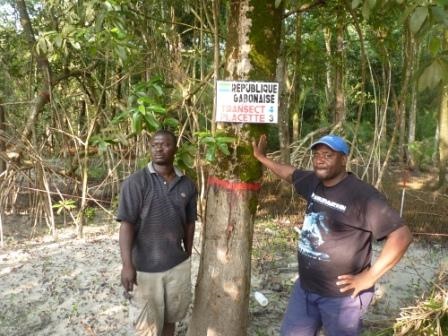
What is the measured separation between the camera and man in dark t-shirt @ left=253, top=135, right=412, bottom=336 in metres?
2.21

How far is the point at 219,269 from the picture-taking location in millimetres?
2770

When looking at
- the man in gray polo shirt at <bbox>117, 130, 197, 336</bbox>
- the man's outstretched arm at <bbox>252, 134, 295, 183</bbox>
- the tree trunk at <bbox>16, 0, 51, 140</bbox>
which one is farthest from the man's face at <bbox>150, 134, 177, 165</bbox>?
the tree trunk at <bbox>16, 0, 51, 140</bbox>

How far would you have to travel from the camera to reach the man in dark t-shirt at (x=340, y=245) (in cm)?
221

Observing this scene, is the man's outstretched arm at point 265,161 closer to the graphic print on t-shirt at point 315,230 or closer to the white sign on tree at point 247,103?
the white sign on tree at point 247,103

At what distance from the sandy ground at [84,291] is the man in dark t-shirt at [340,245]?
1.14m

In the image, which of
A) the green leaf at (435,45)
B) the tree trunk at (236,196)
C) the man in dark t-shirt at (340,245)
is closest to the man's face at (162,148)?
the tree trunk at (236,196)

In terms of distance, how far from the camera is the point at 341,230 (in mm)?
2338

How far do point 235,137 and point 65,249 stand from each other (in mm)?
3237

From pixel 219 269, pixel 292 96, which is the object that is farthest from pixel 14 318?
pixel 292 96

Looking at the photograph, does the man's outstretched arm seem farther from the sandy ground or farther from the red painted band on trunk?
the sandy ground

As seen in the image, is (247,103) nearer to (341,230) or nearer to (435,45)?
(341,230)

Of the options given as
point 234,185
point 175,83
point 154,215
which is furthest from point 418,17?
point 175,83

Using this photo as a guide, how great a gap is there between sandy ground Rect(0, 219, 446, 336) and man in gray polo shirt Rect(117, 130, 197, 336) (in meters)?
0.79

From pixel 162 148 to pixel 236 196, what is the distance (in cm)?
51
